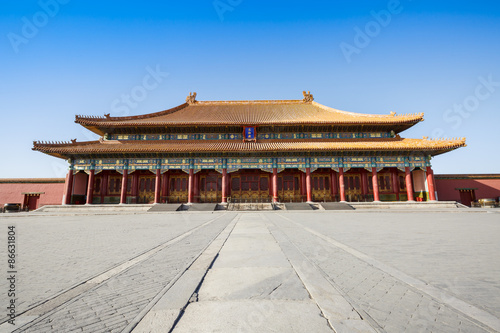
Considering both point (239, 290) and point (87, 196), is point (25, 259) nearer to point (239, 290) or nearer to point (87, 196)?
point (239, 290)

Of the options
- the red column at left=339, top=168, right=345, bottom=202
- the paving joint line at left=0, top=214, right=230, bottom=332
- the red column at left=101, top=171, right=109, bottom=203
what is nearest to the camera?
the paving joint line at left=0, top=214, right=230, bottom=332

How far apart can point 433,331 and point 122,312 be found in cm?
228

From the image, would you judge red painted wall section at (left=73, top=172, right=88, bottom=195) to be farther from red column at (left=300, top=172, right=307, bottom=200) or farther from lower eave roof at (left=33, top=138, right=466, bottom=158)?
red column at (left=300, top=172, right=307, bottom=200)

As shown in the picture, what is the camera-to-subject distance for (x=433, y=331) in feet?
4.97

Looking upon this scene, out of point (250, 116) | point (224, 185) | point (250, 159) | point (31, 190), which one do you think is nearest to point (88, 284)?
point (224, 185)

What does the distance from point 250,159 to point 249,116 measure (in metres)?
6.97

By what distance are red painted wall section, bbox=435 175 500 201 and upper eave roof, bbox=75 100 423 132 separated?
6.49 metres

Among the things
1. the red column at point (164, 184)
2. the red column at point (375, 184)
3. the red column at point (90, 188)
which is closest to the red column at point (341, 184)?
the red column at point (375, 184)

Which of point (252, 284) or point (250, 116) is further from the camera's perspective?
point (250, 116)

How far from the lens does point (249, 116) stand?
24.8 metres

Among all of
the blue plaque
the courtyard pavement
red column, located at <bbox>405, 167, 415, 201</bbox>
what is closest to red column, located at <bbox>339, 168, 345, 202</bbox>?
red column, located at <bbox>405, 167, 415, 201</bbox>

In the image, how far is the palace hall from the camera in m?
19.2

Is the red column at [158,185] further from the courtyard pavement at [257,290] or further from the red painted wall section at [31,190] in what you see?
the courtyard pavement at [257,290]

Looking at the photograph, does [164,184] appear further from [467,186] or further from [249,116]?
[467,186]
